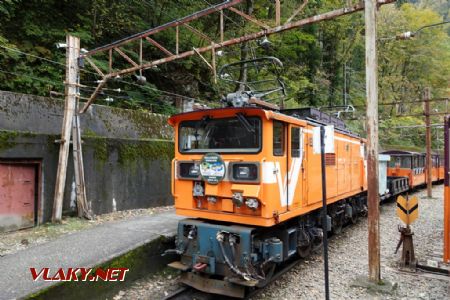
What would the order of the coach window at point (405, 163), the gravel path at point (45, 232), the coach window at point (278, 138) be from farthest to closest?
the coach window at point (405, 163) → the gravel path at point (45, 232) → the coach window at point (278, 138)

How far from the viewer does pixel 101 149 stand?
30.3ft

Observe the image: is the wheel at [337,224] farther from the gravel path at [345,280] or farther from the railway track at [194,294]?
the railway track at [194,294]

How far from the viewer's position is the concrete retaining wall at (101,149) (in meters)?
7.67

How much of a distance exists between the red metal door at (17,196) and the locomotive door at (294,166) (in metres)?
5.68

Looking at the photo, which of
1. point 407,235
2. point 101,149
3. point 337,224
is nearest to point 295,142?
point 407,235

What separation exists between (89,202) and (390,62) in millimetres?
36199

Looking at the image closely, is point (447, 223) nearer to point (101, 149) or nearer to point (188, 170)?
point (188, 170)

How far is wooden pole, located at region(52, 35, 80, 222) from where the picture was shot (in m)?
7.89

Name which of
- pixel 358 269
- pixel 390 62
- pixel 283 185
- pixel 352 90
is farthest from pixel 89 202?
pixel 390 62

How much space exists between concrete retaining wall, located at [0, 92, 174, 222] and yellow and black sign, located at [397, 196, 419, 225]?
271 inches

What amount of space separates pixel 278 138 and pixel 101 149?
543 cm

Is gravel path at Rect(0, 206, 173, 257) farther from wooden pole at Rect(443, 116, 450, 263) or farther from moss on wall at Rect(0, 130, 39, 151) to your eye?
wooden pole at Rect(443, 116, 450, 263)

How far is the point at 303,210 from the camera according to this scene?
6570 mm

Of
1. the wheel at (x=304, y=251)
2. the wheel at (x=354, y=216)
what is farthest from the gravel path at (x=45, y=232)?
the wheel at (x=354, y=216)
